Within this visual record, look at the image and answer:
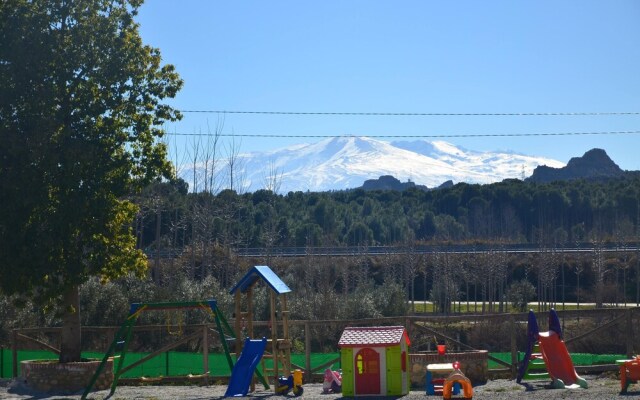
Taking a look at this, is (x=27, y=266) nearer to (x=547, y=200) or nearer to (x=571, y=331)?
(x=571, y=331)

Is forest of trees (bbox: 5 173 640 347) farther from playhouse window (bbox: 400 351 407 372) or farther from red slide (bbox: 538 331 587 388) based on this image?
red slide (bbox: 538 331 587 388)

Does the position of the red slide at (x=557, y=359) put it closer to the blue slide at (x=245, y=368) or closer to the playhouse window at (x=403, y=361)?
the playhouse window at (x=403, y=361)

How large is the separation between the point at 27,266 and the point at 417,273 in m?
43.9

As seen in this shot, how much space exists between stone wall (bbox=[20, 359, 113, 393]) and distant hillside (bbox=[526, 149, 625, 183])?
123 m

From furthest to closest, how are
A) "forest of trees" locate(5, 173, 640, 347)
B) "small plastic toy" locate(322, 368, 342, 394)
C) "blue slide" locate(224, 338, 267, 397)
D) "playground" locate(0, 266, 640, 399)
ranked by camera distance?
"forest of trees" locate(5, 173, 640, 347), "small plastic toy" locate(322, 368, 342, 394), "blue slide" locate(224, 338, 267, 397), "playground" locate(0, 266, 640, 399)

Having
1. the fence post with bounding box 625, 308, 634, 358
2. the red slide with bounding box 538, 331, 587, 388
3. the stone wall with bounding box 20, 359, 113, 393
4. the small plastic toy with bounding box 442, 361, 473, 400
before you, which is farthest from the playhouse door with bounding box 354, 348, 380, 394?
the stone wall with bounding box 20, 359, 113, 393

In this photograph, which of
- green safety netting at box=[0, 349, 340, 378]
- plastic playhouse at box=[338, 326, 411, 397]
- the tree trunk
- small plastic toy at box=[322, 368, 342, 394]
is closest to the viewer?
plastic playhouse at box=[338, 326, 411, 397]

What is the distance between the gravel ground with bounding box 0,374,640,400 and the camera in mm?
16656

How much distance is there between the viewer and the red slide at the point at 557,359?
18.2m

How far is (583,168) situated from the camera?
147 m

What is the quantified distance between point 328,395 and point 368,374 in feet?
3.31

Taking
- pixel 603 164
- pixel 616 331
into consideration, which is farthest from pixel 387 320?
pixel 603 164

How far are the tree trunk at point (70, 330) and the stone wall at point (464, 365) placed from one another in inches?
317

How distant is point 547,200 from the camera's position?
250 ft
